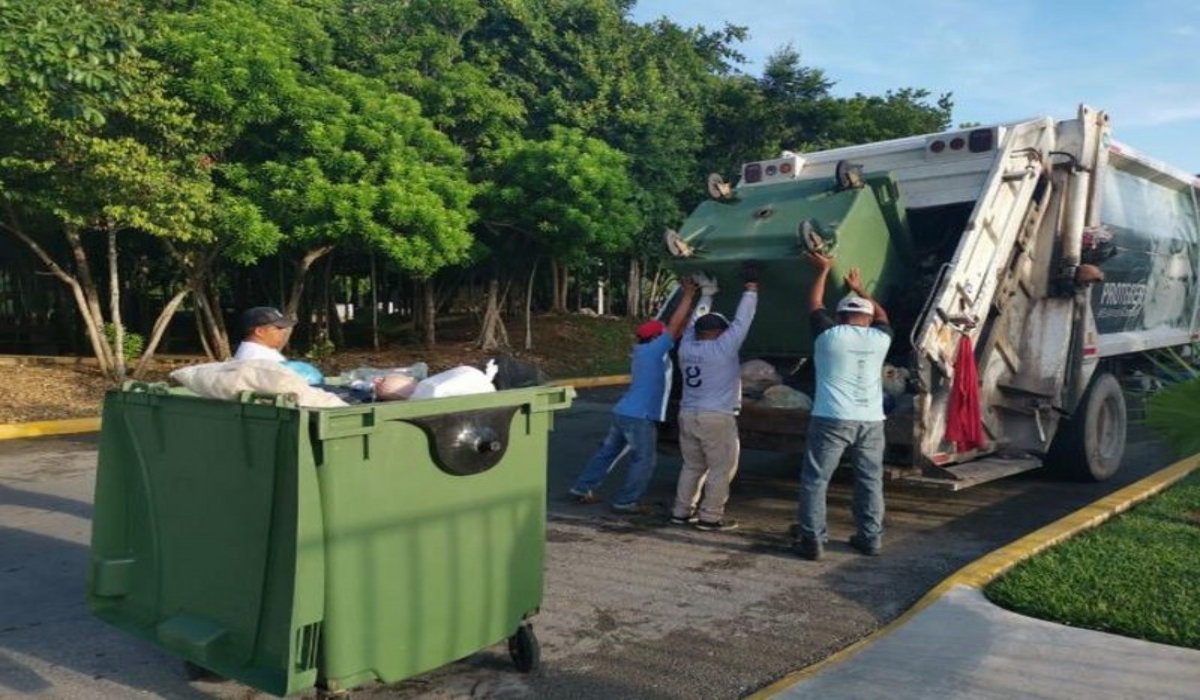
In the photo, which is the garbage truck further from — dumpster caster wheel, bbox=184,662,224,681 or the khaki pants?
dumpster caster wheel, bbox=184,662,224,681

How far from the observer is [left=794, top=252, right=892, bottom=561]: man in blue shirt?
5699 mm

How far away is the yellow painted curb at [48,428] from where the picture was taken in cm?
1104

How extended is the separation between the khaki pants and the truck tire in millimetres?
2978

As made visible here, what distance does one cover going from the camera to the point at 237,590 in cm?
335

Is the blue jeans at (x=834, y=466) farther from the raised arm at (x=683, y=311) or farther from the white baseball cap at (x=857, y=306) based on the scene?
the raised arm at (x=683, y=311)

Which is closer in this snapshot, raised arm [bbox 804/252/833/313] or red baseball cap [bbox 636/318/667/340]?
raised arm [bbox 804/252/833/313]

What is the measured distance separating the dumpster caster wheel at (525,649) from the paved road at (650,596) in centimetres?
6

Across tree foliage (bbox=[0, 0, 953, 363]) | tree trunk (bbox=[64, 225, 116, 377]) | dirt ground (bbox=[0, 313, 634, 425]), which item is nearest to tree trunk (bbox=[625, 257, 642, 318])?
dirt ground (bbox=[0, 313, 634, 425])

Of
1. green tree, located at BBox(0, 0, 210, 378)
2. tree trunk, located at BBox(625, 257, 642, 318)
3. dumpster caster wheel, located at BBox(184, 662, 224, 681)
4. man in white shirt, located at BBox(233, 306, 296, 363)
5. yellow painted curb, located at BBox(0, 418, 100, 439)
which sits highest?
green tree, located at BBox(0, 0, 210, 378)

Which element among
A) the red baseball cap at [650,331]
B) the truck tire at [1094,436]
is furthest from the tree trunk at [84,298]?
the truck tire at [1094,436]

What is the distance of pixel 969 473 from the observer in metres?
→ 6.36

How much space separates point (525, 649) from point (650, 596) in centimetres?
119

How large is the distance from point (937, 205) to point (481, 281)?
17.4m

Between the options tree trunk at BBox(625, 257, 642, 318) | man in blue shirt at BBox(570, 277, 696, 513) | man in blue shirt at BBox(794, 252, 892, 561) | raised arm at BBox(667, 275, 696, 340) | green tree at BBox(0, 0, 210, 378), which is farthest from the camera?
tree trunk at BBox(625, 257, 642, 318)
